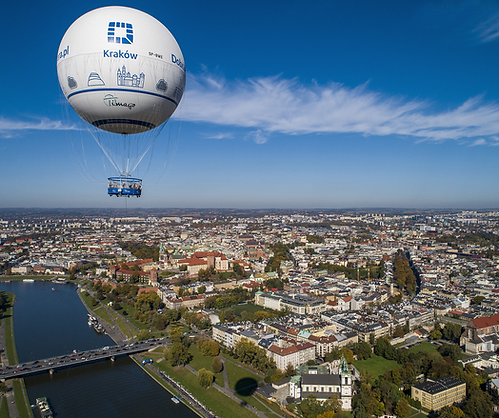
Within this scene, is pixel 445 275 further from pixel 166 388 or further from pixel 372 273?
pixel 166 388

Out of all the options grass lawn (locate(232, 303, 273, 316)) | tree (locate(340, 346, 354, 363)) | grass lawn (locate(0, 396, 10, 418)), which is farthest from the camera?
grass lawn (locate(232, 303, 273, 316))

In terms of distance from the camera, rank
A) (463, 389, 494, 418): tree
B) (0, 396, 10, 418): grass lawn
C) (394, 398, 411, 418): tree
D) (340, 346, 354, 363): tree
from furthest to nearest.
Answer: (340, 346, 354, 363): tree < (0, 396, 10, 418): grass lawn < (394, 398, 411, 418): tree < (463, 389, 494, 418): tree

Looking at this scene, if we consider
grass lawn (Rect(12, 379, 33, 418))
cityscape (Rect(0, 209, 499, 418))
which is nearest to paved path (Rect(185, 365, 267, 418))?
cityscape (Rect(0, 209, 499, 418))

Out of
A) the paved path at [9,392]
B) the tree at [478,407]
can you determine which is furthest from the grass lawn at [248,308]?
the tree at [478,407]

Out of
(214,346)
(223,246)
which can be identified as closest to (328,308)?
(214,346)

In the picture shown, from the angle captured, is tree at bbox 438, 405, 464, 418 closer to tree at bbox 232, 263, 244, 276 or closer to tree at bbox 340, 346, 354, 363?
tree at bbox 340, 346, 354, 363

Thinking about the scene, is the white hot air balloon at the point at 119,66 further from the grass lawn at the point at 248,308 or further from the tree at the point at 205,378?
the grass lawn at the point at 248,308
